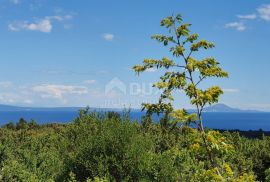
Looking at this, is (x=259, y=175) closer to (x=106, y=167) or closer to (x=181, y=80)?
(x=106, y=167)

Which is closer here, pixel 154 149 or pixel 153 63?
pixel 153 63

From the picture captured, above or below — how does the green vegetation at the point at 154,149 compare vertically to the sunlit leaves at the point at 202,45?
below

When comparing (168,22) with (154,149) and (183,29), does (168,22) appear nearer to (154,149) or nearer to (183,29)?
(183,29)

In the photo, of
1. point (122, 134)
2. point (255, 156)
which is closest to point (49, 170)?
point (122, 134)

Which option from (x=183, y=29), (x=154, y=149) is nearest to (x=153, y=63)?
(x=183, y=29)

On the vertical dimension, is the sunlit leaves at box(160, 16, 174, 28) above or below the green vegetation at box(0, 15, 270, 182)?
above

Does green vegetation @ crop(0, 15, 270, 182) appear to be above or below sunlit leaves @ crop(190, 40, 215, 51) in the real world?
below

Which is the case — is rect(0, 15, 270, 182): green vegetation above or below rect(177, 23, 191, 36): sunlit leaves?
below

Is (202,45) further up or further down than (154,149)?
further up

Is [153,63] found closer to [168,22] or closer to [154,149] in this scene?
[168,22]

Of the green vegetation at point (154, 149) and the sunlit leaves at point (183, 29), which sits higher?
the sunlit leaves at point (183, 29)


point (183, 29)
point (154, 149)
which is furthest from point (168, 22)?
point (154, 149)

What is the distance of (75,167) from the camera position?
738 inches

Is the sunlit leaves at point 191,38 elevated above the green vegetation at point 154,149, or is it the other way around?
the sunlit leaves at point 191,38
